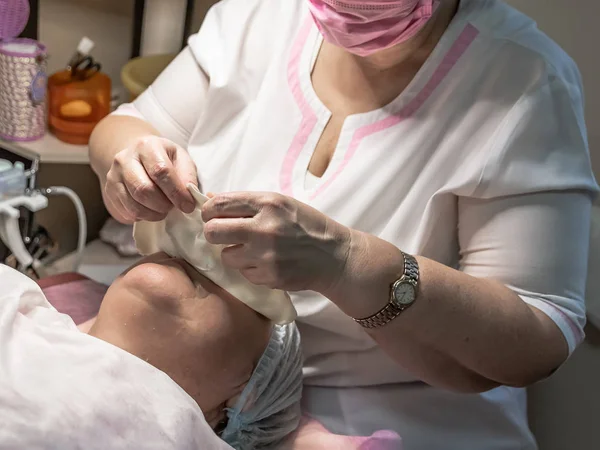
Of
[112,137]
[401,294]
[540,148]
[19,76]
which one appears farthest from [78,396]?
[19,76]

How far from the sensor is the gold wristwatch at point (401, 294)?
86 centimetres

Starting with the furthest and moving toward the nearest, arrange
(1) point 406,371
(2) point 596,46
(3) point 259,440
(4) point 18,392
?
(2) point 596,46, (1) point 406,371, (3) point 259,440, (4) point 18,392

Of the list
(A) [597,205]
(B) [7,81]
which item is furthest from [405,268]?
(B) [7,81]

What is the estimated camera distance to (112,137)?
116 cm

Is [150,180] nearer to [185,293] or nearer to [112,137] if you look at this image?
[185,293]

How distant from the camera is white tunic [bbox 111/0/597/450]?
96cm

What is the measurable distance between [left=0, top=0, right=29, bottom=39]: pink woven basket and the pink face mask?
2.81ft

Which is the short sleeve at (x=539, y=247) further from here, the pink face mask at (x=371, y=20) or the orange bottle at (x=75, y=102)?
the orange bottle at (x=75, y=102)

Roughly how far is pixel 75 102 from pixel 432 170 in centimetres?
103

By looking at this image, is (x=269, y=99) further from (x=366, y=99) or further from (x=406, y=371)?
(x=406, y=371)

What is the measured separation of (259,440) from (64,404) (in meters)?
0.34

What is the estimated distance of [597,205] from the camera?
1526mm

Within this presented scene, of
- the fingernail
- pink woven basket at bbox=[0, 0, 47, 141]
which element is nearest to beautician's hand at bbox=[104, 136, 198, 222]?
the fingernail

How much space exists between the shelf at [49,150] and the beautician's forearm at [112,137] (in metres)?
0.46
